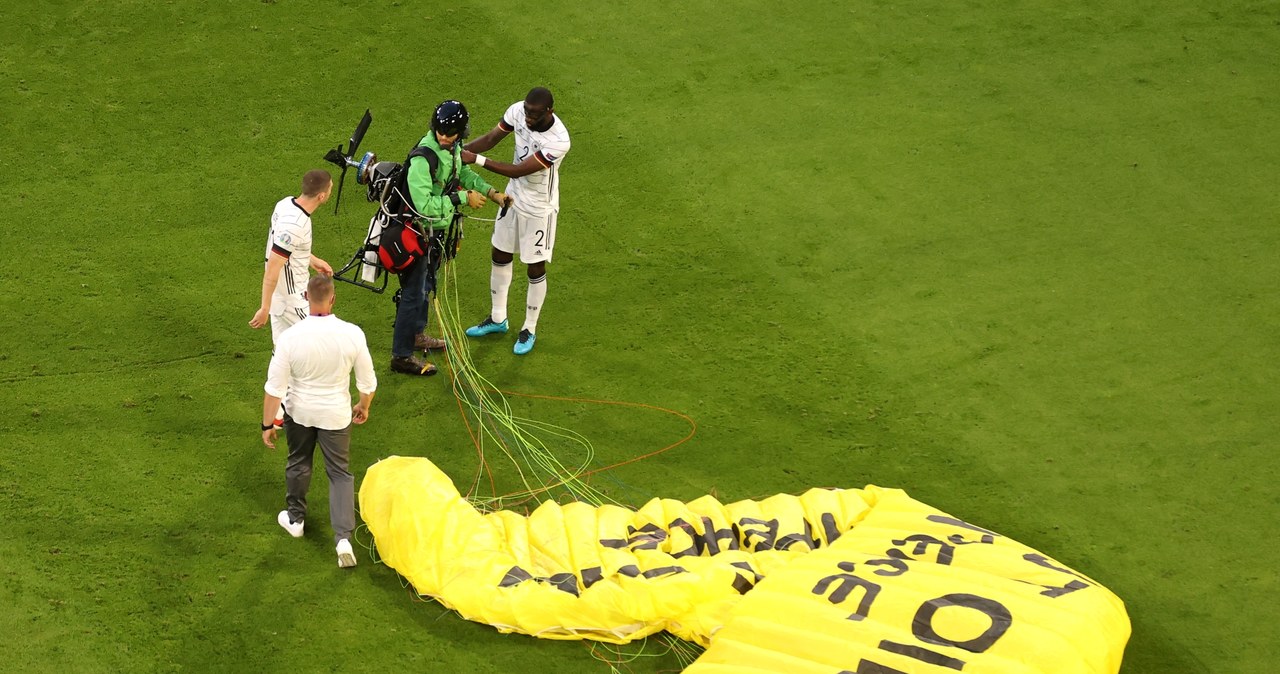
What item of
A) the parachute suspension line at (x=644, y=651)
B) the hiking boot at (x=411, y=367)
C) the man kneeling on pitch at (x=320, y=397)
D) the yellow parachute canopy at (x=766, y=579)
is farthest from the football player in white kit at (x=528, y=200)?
the parachute suspension line at (x=644, y=651)

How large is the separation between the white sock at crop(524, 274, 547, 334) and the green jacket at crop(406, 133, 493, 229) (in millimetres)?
699

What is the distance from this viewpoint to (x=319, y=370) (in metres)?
5.21

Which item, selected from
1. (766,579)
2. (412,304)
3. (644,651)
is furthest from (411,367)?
(766,579)

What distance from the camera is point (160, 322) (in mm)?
7016

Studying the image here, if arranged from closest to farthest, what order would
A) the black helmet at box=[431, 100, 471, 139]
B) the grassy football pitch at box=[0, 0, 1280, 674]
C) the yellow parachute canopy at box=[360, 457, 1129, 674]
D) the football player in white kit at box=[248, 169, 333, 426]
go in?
the yellow parachute canopy at box=[360, 457, 1129, 674] < the grassy football pitch at box=[0, 0, 1280, 674] < the football player in white kit at box=[248, 169, 333, 426] < the black helmet at box=[431, 100, 471, 139]

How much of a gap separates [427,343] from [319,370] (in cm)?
180

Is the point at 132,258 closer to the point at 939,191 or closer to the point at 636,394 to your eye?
the point at 636,394

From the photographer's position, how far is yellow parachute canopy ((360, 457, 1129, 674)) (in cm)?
469

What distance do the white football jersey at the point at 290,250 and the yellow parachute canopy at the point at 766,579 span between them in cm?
100

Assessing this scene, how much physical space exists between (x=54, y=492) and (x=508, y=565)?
233 cm

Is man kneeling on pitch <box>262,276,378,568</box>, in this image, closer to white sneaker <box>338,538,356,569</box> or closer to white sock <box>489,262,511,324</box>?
white sneaker <box>338,538,356,569</box>

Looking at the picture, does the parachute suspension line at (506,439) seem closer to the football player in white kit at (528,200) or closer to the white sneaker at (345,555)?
the football player in white kit at (528,200)

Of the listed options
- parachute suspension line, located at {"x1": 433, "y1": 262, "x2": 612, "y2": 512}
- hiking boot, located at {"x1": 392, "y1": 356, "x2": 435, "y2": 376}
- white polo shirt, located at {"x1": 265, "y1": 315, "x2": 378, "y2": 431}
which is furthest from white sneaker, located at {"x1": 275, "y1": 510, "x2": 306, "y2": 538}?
hiking boot, located at {"x1": 392, "y1": 356, "x2": 435, "y2": 376}

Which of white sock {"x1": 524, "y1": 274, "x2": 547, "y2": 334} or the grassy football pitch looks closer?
the grassy football pitch
